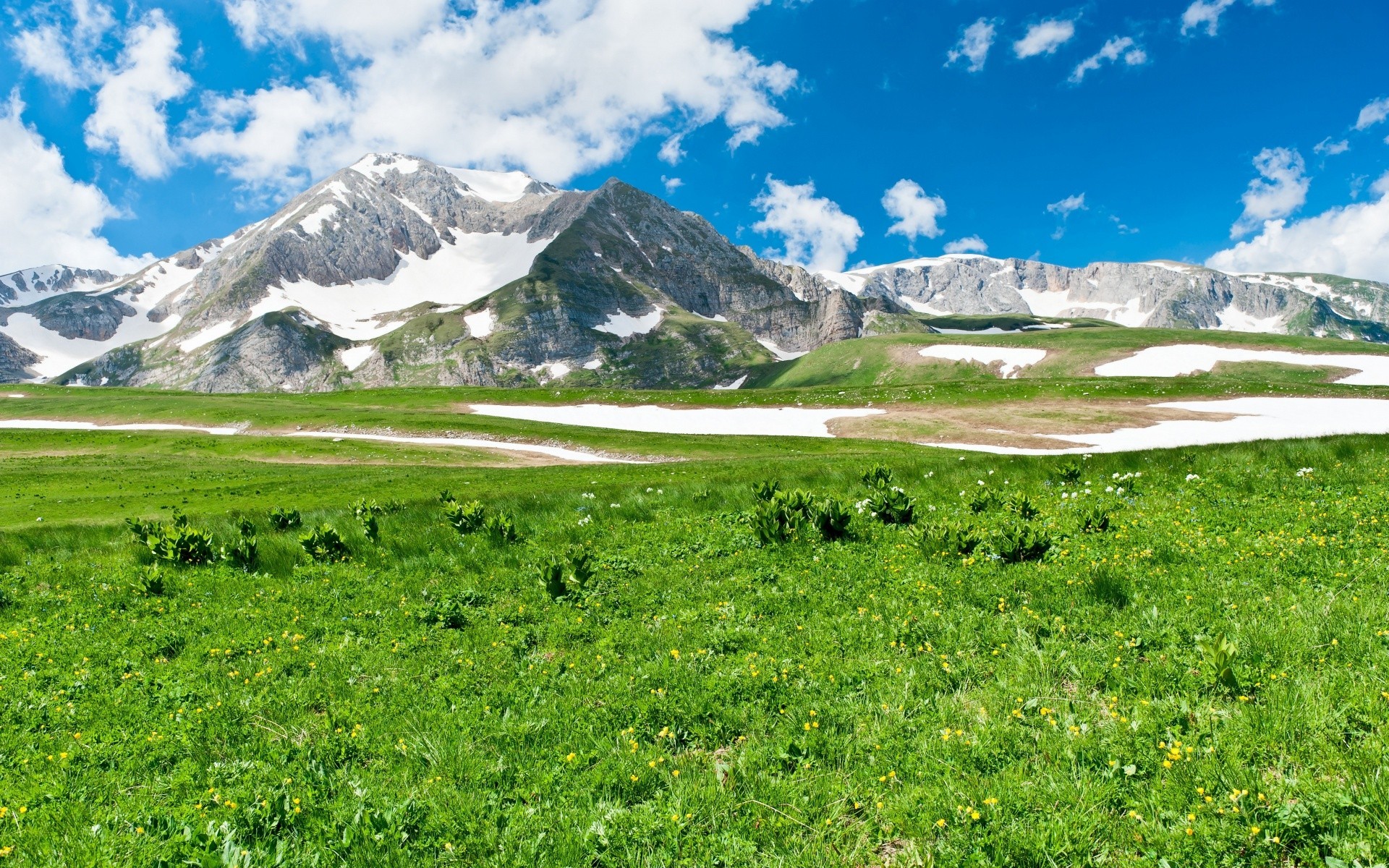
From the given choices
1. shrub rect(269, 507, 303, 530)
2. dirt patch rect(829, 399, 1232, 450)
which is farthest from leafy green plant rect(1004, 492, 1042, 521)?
dirt patch rect(829, 399, 1232, 450)

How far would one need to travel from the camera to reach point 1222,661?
6.66 meters

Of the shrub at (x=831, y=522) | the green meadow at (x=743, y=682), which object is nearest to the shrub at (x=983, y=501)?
the green meadow at (x=743, y=682)

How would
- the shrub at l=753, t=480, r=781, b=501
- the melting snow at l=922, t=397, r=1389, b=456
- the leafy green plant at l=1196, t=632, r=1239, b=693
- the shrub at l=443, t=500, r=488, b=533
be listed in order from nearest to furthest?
the leafy green plant at l=1196, t=632, r=1239, b=693, the shrub at l=753, t=480, r=781, b=501, the shrub at l=443, t=500, r=488, b=533, the melting snow at l=922, t=397, r=1389, b=456

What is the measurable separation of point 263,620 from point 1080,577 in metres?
14.2

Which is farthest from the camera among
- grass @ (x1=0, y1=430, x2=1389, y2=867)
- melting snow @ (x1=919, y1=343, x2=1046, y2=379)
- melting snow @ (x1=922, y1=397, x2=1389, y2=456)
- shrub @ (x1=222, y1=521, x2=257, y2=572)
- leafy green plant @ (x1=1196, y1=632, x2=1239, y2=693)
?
melting snow @ (x1=919, y1=343, x2=1046, y2=379)

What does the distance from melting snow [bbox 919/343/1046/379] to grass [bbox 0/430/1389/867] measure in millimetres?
128262

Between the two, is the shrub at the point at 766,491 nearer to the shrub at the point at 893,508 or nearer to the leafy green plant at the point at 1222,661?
the shrub at the point at 893,508

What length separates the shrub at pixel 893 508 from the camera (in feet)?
47.5

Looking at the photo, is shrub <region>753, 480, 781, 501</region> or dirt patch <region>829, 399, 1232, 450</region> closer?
shrub <region>753, 480, 781, 501</region>

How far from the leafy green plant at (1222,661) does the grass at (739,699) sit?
0.05 meters

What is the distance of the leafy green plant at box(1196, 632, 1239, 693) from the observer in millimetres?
6520

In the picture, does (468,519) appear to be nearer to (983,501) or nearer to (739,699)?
(739,699)

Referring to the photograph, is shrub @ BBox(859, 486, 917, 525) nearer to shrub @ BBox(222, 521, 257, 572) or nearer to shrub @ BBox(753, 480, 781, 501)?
shrub @ BBox(753, 480, 781, 501)

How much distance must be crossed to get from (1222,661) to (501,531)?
1379 centimetres
